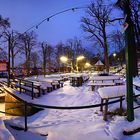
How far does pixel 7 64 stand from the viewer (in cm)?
2597

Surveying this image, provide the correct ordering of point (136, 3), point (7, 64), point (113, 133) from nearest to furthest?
point (113, 133)
point (7, 64)
point (136, 3)

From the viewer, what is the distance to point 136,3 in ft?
93.9

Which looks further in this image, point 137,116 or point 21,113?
point 21,113

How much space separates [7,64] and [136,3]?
45.5 feet

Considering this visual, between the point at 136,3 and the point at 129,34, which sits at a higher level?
→ the point at 136,3

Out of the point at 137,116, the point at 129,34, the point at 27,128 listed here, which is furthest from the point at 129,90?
the point at 27,128

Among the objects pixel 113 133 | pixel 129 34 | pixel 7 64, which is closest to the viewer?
pixel 113 133

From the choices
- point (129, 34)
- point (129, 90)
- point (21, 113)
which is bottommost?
point (21, 113)

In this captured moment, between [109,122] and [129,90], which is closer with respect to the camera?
[129,90]

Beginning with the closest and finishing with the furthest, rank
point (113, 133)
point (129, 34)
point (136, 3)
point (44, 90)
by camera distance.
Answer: point (113, 133)
point (129, 34)
point (44, 90)
point (136, 3)

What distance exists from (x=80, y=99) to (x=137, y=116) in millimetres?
7494

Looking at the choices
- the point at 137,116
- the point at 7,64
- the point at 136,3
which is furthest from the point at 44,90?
the point at 136,3

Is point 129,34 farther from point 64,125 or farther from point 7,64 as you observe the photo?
point 7,64

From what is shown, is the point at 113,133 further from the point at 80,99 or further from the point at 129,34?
the point at 80,99
